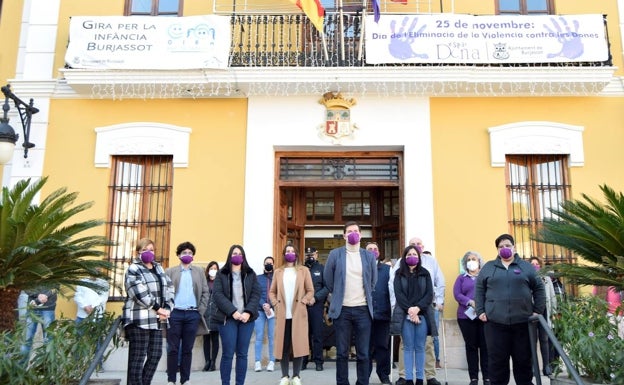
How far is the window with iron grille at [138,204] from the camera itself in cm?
1014

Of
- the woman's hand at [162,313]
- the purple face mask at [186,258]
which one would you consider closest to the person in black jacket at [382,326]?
the purple face mask at [186,258]

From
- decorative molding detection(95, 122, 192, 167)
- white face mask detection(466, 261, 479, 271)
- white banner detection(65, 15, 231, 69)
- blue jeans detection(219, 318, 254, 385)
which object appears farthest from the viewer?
decorative molding detection(95, 122, 192, 167)

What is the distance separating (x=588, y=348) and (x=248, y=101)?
684 cm

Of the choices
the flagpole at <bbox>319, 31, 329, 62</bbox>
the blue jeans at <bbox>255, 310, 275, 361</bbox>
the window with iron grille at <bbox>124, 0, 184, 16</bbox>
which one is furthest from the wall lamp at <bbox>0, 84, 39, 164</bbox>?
the flagpole at <bbox>319, 31, 329, 62</bbox>

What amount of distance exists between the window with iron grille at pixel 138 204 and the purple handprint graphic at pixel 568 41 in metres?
6.91

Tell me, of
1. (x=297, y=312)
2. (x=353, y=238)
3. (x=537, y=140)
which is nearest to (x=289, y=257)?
(x=297, y=312)

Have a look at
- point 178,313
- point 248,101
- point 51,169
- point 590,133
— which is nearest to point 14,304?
point 178,313

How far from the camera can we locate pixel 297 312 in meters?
7.43

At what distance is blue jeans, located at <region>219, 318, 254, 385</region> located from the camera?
22.0 ft

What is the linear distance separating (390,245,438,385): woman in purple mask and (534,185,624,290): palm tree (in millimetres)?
1522

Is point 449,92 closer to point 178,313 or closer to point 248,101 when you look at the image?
point 248,101

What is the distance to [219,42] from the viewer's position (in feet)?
32.5

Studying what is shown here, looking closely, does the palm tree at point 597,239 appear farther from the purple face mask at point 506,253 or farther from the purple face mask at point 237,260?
the purple face mask at point 237,260

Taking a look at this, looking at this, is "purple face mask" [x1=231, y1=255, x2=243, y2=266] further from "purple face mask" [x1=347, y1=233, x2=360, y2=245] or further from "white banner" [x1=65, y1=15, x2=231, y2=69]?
"white banner" [x1=65, y1=15, x2=231, y2=69]
